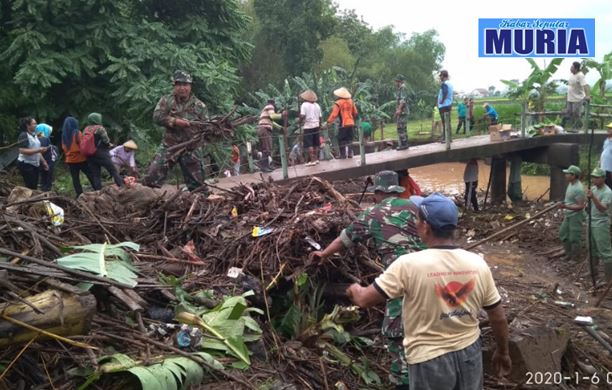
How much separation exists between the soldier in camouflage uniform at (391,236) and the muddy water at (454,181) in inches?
551

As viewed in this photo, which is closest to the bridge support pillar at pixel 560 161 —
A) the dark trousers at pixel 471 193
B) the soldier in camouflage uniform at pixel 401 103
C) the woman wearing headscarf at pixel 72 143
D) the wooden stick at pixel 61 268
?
the dark trousers at pixel 471 193

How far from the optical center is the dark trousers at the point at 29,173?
848 cm

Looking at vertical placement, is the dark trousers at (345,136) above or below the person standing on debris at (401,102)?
below

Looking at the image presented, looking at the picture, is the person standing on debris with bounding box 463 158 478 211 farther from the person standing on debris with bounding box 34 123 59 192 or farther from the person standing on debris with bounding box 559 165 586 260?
the person standing on debris with bounding box 34 123 59 192

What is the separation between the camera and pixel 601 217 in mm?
8727

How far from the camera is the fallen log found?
10.3 feet

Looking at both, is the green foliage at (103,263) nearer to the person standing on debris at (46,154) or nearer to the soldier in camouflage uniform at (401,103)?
the person standing on debris at (46,154)

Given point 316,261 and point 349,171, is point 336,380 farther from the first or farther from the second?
point 349,171

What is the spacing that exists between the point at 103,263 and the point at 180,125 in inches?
154

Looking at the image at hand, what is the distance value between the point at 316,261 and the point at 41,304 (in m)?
2.49

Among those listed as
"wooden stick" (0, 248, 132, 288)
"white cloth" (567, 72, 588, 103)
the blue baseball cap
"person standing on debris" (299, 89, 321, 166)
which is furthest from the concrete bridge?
the blue baseball cap

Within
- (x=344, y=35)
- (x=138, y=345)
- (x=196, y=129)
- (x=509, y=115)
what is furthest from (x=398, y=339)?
(x=344, y=35)

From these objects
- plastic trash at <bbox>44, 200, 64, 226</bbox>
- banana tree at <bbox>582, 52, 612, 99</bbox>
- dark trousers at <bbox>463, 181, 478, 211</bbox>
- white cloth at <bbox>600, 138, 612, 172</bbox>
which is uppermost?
banana tree at <bbox>582, 52, 612, 99</bbox>

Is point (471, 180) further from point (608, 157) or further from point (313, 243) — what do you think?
point (313, 243)
